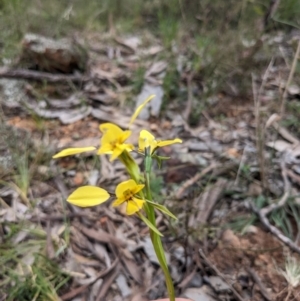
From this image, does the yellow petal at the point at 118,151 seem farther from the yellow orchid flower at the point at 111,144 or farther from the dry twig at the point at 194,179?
the dry twig at the point at 194,179

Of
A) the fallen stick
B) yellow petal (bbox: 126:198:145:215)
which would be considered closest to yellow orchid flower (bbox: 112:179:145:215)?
yellow petal (bbox: 126:198:145:215)

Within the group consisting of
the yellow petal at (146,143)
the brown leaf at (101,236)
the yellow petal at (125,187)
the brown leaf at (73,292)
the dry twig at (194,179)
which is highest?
the yellow petal at (146,143)

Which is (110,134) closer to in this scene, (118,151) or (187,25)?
(118,151)

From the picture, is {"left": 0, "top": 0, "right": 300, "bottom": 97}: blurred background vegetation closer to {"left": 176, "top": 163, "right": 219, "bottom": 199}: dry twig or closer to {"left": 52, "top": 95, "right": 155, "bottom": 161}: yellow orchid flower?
{"left": 176, "top": 163, "right": 219, "bottom": 199}: dry twig

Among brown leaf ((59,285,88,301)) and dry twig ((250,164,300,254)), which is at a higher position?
dry twig ((250,164,300,254))

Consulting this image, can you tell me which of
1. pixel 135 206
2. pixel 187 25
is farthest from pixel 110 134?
pixel 187 25

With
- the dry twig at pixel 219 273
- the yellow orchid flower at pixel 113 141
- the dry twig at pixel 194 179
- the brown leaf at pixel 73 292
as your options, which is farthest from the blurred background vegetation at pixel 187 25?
the yellow orchid flower at pixel 113 141

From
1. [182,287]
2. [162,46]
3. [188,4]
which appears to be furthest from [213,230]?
[188,4]
